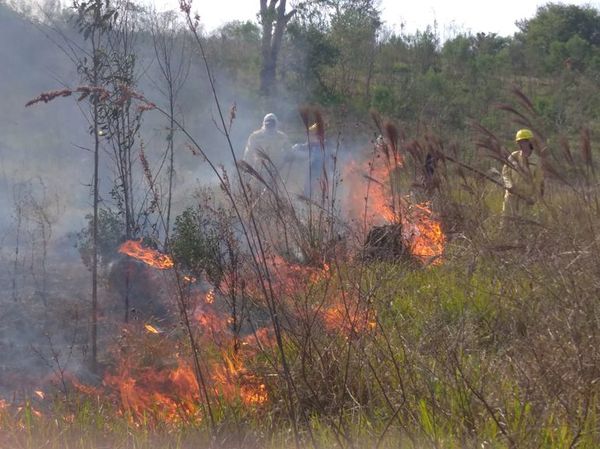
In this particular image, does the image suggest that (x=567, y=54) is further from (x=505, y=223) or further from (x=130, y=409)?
(x=130, y=409)

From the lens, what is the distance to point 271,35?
25219 millimetres

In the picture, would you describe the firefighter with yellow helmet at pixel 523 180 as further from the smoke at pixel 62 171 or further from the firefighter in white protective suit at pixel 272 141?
the firefighter in white protective suit at pixel 272 141

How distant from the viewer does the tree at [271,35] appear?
24.2 metres

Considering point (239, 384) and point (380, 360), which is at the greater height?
point (380, 360)

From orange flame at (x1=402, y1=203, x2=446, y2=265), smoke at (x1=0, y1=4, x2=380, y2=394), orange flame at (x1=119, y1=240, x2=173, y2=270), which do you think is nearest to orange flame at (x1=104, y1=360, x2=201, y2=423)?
smoke at (x1=0, y1=4, x2=380, y2=394)

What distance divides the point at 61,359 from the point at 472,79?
2128 cm

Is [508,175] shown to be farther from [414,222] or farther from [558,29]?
[558,29]

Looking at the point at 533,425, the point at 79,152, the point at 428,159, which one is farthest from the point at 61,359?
the point at 79,152

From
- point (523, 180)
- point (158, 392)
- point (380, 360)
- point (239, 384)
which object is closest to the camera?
point (380, 360)

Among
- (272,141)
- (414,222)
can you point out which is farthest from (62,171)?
(414,222)

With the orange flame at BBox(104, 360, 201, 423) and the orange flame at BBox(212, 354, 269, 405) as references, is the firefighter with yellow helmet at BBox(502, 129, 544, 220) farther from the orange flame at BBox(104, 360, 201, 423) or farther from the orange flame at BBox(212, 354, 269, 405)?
the orange flame at BBox(104, 360, 201, 423)

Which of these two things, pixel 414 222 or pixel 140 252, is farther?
→ pixel 414 222

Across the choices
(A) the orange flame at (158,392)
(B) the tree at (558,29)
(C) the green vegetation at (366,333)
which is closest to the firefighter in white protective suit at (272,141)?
(C) the green vegetation at (366,333)

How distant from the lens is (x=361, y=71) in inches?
1082
